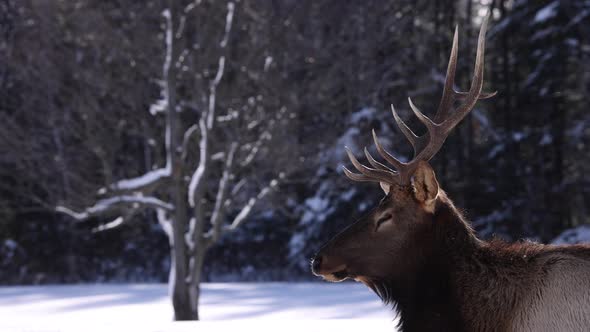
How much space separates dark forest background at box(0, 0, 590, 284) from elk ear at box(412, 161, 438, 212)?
6722 mm

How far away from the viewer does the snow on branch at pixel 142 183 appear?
34.0 feet

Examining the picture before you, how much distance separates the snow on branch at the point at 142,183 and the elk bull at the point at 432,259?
253 inches

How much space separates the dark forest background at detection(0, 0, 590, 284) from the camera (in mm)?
11352

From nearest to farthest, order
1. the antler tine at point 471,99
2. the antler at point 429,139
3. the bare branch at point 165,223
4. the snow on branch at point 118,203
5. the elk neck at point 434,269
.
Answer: the elk neck at point 434,269
the antler at point 429,139
the antler tine at point 471,99
the snow on branch at point 118,203
the bare branch at point 165,223

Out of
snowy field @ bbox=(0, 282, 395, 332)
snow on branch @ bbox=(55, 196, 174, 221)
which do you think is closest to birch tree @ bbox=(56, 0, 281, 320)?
snow on branch @ bbox=(55, 196, 174, 221)

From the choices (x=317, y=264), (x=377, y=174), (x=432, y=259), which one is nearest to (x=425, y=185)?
(x=377, y=174)

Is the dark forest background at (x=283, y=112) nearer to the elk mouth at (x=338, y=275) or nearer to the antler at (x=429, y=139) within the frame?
the antler at (x=429, y=139)

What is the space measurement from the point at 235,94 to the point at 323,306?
347 cm

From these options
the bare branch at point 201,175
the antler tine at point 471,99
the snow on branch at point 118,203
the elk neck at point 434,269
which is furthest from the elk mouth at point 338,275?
the snow on branch at point 118,203

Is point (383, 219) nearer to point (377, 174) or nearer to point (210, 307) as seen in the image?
point (377, 174)

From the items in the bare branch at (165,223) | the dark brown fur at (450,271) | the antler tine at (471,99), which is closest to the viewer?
the dark brown fur at (450,271)

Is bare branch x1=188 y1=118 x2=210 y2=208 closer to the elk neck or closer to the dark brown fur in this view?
the dark brown fur

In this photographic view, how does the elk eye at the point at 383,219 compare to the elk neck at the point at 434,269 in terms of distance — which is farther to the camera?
the elk eye at the point at 383,219

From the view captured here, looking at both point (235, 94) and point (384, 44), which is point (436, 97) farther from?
point (235, 94)
